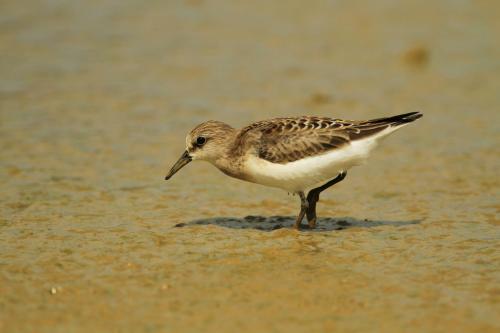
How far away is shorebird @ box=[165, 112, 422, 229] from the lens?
34.7ft

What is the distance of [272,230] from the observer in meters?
11.1

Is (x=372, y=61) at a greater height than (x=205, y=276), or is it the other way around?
(x=372, y=61)

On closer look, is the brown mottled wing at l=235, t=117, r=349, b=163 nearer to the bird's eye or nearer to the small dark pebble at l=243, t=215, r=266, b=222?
the bird's eye

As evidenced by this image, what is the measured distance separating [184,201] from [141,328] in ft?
15.1

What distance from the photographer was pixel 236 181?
44.2ft

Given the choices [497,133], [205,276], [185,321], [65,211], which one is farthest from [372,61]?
[185,321]

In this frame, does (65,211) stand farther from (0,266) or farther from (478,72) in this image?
(478,72)

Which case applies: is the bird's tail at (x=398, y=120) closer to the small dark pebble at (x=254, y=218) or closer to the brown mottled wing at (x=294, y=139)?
the brown mottled wing at (x=294, y=139)

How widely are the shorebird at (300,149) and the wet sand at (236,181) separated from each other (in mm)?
811

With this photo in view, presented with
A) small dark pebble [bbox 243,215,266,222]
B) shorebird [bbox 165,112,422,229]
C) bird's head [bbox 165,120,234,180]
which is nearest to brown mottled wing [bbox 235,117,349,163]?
shorebird [bbox 165,112,422,229]

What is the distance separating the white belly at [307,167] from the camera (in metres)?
→ 10.5

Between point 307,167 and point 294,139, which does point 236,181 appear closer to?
point 294,139

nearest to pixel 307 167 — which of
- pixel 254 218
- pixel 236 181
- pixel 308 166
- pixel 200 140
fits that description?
pixel 308 166

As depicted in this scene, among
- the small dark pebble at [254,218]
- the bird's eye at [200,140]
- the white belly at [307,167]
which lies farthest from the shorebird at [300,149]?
the small dark pebble at [254,218]
